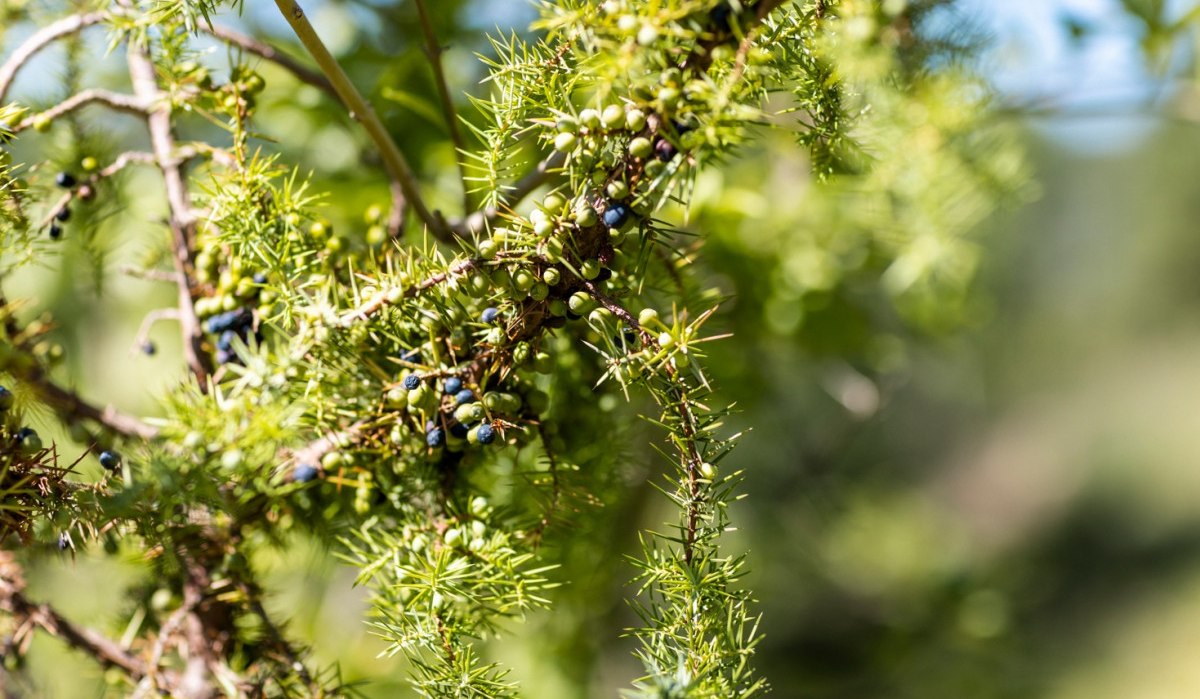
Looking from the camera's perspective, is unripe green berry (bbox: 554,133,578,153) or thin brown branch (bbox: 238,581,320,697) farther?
thin brown branch (bbox: 238,581,320,697)

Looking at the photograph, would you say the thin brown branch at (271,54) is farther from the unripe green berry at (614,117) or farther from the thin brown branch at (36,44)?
the unripe green berry at (614,117)

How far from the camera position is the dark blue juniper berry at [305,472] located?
0.31m

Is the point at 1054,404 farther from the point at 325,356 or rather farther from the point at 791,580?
the point at 325,356

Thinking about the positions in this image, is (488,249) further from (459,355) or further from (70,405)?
(70,405)

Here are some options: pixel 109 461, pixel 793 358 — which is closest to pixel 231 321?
pixel 109 461

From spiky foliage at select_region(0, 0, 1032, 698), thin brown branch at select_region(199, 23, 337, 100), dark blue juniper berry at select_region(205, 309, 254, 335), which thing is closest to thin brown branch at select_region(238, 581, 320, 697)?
spiky foliage at select_region(0, 0, 1032, 698)

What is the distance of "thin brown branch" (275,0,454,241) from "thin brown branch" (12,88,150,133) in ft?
0.35

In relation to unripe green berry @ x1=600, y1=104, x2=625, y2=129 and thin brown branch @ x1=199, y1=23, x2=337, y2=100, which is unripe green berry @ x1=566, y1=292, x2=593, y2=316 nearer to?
unripe green berry @ x1=600, y1=104, x2=625, y2=129

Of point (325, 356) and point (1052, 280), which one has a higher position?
point (1052, 280)

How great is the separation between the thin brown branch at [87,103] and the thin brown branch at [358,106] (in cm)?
11

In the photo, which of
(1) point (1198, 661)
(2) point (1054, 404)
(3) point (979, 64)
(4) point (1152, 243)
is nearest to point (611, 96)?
(3) point (979, 64)

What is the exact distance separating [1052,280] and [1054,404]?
1.88 ft

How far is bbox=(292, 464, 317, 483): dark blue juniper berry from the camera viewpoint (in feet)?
1.03

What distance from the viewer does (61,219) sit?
360 mm
